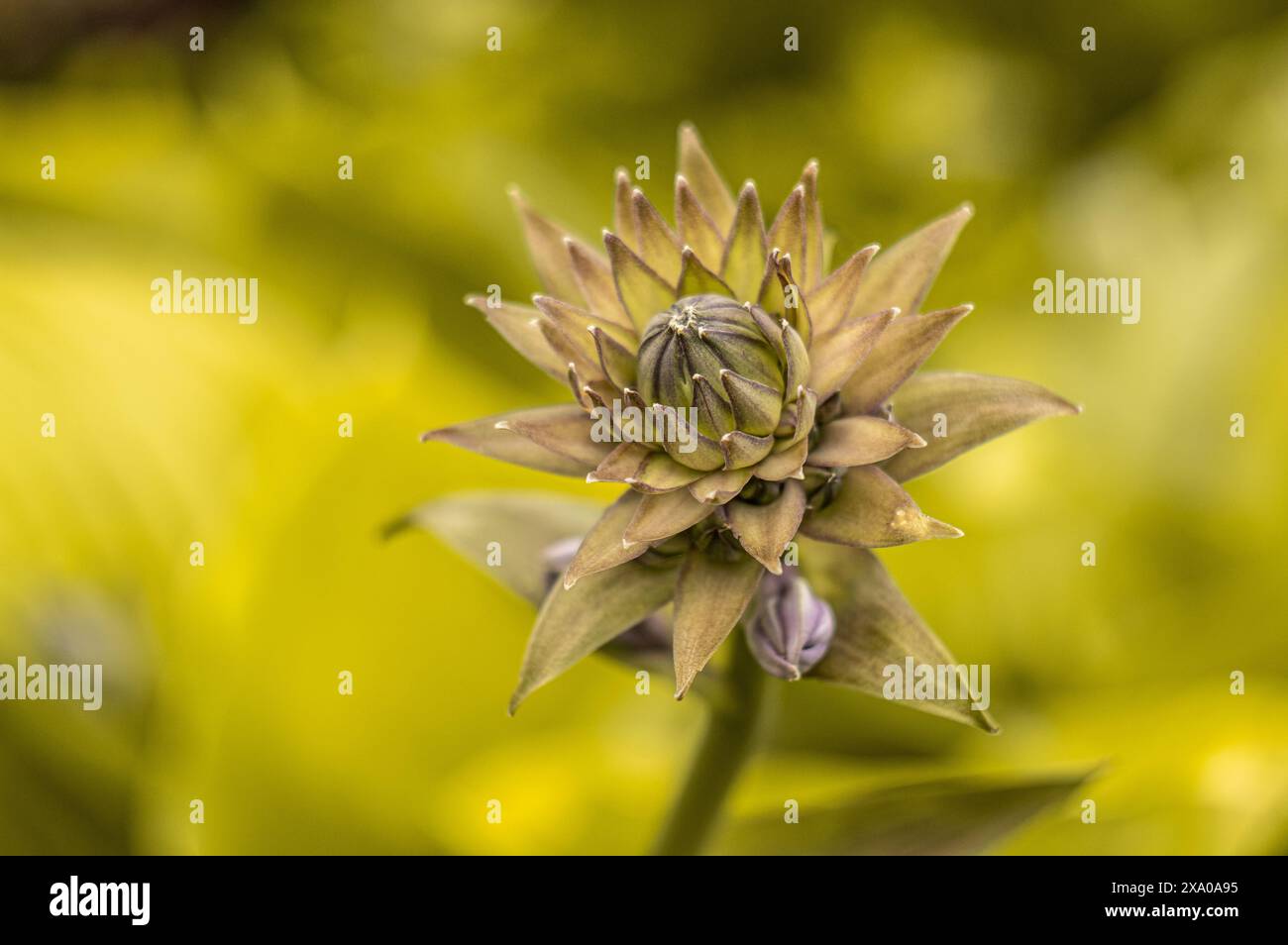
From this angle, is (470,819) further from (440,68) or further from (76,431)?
(440,68)

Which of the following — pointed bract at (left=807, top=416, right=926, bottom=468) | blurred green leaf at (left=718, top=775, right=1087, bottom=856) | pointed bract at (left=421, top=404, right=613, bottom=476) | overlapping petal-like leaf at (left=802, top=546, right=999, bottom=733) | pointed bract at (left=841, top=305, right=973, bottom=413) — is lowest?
blurred green leaf at (left=718, top=775, right=1087, bottom=856)

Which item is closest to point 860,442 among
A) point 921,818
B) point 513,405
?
point 921,818

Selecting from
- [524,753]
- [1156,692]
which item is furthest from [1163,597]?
[524,753]

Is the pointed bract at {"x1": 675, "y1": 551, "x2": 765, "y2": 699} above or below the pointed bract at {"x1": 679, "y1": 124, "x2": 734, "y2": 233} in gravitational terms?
below

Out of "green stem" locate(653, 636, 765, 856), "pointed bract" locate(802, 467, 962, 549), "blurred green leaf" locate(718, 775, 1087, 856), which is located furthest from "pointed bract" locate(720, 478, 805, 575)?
"blurred green leaf" locate(718, 775, 1087, 856)

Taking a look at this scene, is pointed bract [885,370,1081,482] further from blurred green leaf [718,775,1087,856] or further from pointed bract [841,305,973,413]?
blurred green leaf [718,775,1087,856]

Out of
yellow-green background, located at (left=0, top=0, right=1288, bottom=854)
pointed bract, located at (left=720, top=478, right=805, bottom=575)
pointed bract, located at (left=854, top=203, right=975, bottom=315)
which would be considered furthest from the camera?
yellow-green background, located at (left=0, top=0, right=1288, bottom=854)

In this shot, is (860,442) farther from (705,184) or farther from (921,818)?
(921,818)
